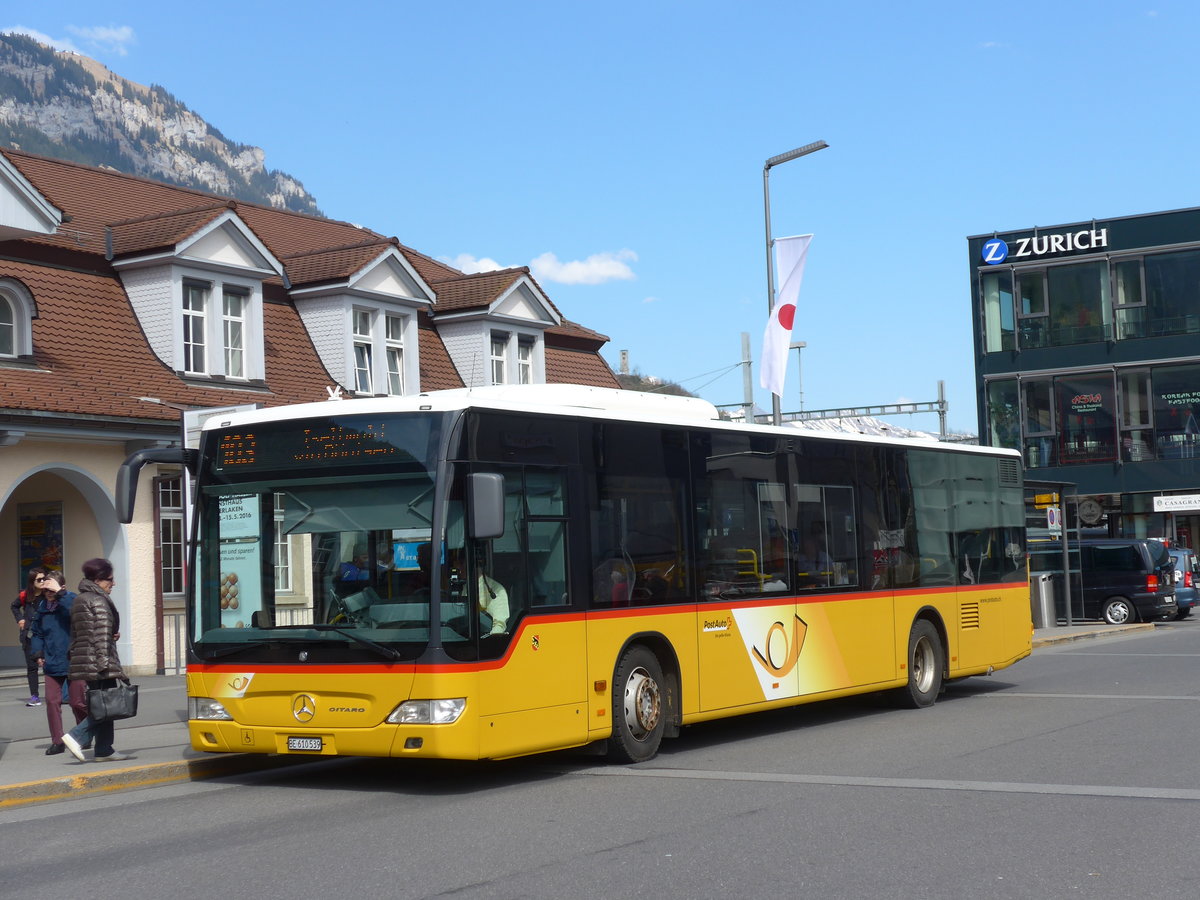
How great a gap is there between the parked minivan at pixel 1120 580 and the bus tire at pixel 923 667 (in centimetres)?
1803

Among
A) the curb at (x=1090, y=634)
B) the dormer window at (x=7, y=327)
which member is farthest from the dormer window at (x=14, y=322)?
the curb at (x=1090, y=634)

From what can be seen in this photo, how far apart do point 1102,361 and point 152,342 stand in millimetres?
37497

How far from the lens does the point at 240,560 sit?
11.1 meters

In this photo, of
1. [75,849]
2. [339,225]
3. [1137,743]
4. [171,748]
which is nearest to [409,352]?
[339,225]

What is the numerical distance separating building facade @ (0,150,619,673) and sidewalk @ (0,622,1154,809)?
4728 mm

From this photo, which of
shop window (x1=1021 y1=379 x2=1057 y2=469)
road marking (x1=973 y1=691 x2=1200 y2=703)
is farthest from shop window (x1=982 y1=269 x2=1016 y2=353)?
road marking (x1=973 y1=691 x2=1200 y2=703)

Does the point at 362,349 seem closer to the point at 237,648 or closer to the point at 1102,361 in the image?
the point at 237,648

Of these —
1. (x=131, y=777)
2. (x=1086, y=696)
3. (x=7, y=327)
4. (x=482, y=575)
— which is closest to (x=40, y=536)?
(x=7, y=327)

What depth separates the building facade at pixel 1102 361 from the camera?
51156 mm

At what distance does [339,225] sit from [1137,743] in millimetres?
24881

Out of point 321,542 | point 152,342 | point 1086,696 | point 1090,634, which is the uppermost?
point 152,342

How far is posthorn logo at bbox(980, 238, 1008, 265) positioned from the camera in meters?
53.7

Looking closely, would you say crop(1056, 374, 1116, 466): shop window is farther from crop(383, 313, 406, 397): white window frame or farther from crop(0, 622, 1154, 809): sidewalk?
crop(0, 622, 1154, 809): sidewalk

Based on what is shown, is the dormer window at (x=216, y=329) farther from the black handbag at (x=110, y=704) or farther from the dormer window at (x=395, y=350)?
the black handbag at (x=110, y=704)
